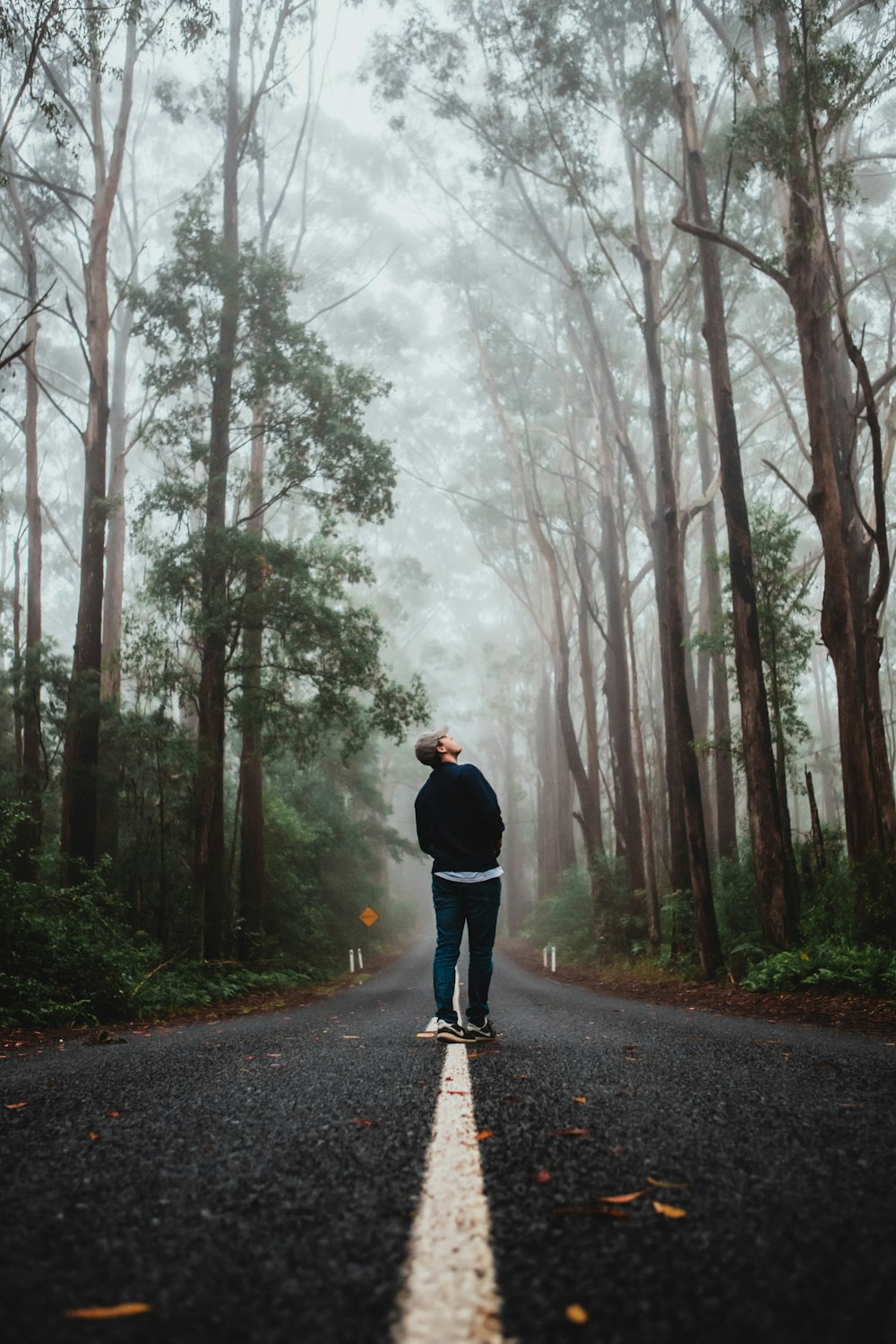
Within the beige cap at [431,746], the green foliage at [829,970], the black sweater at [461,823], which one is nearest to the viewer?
the black sweater at [461,823]

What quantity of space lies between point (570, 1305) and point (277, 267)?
601 inches

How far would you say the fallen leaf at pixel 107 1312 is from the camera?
1410mm

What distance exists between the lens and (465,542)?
42594 millimetres

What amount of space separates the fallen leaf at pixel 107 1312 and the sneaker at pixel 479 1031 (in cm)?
388

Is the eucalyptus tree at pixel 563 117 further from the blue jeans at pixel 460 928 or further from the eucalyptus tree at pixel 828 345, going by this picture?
the blue jeans at pixel 460 928

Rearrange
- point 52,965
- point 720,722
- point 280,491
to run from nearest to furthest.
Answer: point 52,965
point 280,491
point 720,722

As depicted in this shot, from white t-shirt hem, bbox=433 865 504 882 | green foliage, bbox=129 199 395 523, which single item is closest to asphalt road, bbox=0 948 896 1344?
white t-shirt hem, bbox=433 865 504 882

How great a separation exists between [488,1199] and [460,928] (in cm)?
310

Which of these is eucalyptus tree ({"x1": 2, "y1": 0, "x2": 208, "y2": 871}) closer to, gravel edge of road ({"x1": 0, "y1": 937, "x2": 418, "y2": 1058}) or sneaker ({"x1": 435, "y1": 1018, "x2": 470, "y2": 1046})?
gravel edge of road ({"x1": 0, "y1": 937, "x2": 418, "y2": 1058})

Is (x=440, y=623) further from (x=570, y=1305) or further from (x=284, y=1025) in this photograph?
(x=570, y=1305)

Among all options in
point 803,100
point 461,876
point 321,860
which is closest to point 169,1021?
point 461,876

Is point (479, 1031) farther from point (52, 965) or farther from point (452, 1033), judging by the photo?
point (52, 965)

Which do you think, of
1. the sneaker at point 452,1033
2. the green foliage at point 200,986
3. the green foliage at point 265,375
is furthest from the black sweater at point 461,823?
the green foliage at point 265,375

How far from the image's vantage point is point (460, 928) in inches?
201
